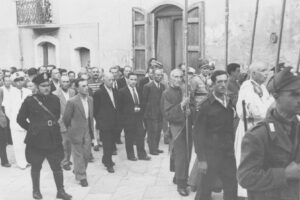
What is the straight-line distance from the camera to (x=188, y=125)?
7.44 metres

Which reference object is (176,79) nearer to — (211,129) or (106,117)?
(211,129)

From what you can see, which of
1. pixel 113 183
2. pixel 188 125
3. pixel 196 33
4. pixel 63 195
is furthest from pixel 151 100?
pixel 196 33

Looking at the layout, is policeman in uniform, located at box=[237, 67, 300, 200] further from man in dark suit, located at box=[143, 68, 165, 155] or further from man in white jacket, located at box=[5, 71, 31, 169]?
man in white jacket, located at box=[5, 71, 31, 169]

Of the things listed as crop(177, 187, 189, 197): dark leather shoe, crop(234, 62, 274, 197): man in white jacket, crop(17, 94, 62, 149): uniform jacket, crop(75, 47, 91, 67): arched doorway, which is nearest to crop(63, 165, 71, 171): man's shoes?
crop(17, 94, 62, 149): uniform jacket

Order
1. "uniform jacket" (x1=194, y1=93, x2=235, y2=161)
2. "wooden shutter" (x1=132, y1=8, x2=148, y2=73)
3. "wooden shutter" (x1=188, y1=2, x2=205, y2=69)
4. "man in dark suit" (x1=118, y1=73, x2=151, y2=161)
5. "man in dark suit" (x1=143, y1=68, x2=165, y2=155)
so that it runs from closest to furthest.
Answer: "uniform jacket" (x1=194, y1=93, x2=235, y2=161)
"man in dark suit" (x1=118, y1=73, x2=151, y2=161)
"man in dark suit" (x1=143, y1=68, x2=165, y2=155)
"wooden shutter" (x1=188, y1=2, x2=205, y2=69)
"wooden shutter" (x1=132, y1=8, x2=148, y2=73)

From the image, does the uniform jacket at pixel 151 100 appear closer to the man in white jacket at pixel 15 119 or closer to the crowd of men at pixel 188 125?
the crowd of men at pixel 188 125

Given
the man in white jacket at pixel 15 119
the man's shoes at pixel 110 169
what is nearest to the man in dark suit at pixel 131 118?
the man's shoes at pixel 110 169

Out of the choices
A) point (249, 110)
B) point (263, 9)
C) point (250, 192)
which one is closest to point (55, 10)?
point (263, 9)

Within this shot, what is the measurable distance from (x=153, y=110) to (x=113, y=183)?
7.37ft

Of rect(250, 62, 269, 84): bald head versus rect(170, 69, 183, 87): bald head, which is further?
rect(170, 69, 183, 87): bald head

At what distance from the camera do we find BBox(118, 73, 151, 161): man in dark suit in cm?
984

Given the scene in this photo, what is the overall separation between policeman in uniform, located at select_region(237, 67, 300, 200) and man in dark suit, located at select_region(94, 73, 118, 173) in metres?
5.80

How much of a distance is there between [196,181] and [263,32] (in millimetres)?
6297

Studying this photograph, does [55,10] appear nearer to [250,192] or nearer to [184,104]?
[184,104]
